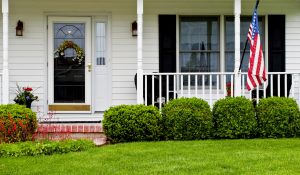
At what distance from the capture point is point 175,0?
11156mm

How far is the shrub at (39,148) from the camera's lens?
7734 mm

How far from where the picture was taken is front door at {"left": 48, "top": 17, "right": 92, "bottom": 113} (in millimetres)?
11000

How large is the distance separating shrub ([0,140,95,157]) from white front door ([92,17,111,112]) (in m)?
2.92

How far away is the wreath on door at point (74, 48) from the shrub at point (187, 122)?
9.02ft

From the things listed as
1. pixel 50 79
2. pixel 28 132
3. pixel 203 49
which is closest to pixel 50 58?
pixel 50 79

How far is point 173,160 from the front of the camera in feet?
23.2

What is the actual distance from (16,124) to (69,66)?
2592mm

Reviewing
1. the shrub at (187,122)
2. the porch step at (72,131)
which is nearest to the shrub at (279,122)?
the shrub at (187,122)

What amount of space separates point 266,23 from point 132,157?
17.7ft

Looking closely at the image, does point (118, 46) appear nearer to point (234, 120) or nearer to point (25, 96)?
point (25, 96)

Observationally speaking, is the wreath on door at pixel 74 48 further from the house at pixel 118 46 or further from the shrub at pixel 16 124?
the shrub at pixel 16 124

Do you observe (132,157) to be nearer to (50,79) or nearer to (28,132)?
(28,132)

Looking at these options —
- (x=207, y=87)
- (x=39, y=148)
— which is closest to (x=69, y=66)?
(x=207, y=87)

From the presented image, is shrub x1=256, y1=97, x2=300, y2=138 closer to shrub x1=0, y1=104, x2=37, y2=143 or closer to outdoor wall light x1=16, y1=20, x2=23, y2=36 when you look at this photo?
shrub x1=0, y1=104, x2=37, y2=143
